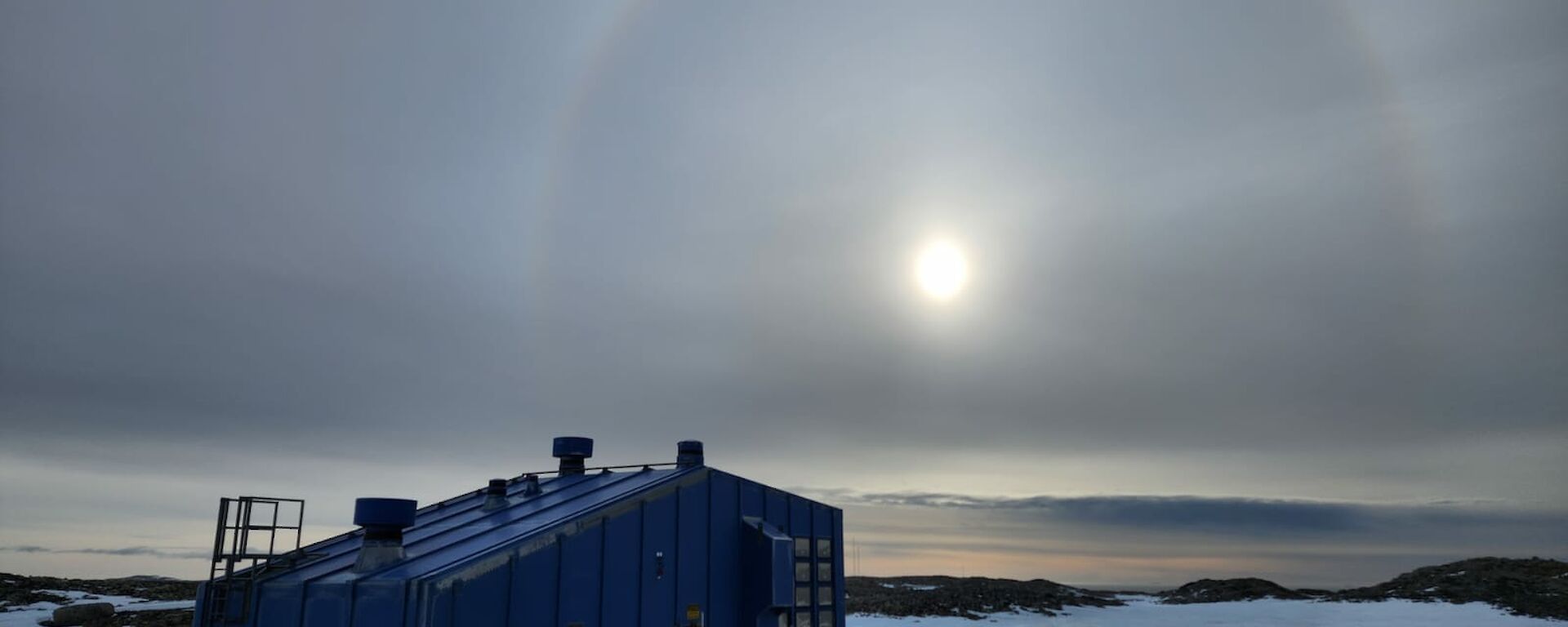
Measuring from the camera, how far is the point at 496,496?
71.2 ft

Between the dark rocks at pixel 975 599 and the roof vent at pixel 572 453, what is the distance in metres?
42.4

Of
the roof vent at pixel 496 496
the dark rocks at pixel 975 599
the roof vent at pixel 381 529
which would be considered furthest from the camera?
the dark rocks at pixel 975 599

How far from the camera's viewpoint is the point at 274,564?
16469 millimetres

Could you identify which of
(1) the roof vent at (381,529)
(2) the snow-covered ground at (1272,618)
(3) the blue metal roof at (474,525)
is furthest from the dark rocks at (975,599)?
(1) the roof vent at (381,529)

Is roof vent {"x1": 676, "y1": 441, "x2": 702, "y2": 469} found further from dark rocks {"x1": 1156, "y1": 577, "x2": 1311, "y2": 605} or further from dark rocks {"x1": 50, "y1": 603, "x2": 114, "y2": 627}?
dark rocks {"x1": 1156, "y1": 577, "x2": 1311, "y2": 605}

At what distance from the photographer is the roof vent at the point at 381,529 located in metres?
15.5

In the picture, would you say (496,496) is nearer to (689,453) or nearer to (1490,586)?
(689,453)

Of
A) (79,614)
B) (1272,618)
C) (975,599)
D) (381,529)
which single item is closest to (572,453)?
(381,529)

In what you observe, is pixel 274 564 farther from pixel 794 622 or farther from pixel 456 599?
pixel 794 622

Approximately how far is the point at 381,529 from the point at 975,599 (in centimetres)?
6046

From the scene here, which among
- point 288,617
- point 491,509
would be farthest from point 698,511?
point 288,617

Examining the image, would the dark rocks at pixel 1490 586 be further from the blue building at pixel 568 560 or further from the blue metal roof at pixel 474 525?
the blue metal roof at pixel 474 525

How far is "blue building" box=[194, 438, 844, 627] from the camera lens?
14.8m

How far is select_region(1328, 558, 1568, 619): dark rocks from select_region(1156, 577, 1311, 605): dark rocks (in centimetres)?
561
